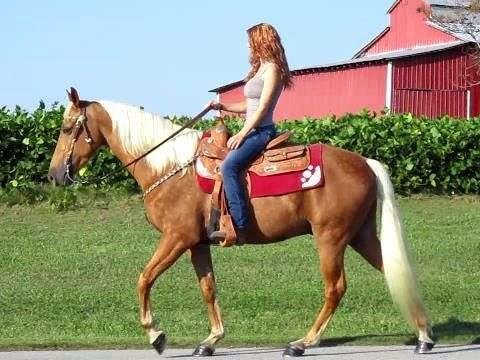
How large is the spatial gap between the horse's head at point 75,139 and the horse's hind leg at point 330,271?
→ 209 cm

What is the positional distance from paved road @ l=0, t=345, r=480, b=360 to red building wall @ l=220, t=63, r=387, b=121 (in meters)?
25.2

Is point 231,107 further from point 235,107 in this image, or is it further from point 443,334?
point 443,334

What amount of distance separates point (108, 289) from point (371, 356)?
557 centimetres

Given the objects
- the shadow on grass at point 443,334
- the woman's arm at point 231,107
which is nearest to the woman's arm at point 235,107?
the woman's arm at point 231,107

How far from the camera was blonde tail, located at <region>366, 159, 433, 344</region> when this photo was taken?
884 cm

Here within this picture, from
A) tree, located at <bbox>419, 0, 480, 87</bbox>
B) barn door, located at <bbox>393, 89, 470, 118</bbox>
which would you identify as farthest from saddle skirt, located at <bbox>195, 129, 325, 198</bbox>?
tree, located at <bbox>419, 0, 480, 87</bbox>

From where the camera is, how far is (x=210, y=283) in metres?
9.16

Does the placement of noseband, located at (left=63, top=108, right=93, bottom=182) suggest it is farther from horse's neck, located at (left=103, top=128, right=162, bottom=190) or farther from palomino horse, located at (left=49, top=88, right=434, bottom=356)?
horse's neck, located at (left=103, top=128, right=162, bottom=190)

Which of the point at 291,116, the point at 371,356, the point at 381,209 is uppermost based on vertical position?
the point at 381,209

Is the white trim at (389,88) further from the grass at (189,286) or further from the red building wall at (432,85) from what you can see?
the grass at (189,286)

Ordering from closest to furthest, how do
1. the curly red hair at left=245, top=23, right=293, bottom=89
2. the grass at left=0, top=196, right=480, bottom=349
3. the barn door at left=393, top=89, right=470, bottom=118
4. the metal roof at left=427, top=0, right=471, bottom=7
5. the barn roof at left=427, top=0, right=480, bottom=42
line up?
1. the curly red hair at left=245, top=23, right=293, bottom=89
2. the grass at left=0, top=196, right=480, bottom=349
3. the barn door at left=393, top=89, right=470, bottom=118
4. the barn roof at left=427, top=0, right=480, bottom=42
5. the metal roof at left=427, top=0, right=471, bottom=7

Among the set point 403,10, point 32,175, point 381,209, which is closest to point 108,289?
point 381,209

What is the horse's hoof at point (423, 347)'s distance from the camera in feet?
28.5

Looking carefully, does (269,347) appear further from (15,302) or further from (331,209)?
(15,302)
